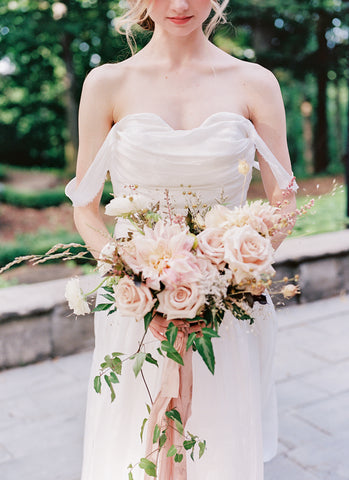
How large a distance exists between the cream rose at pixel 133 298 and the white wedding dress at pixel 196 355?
54 cm

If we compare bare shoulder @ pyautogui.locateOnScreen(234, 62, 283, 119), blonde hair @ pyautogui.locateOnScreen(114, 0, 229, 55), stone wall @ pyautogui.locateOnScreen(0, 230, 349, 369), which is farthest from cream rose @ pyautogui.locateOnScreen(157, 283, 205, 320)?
stone wall @ pyautogui.locateOnScreen(0, 230, 349, 369)

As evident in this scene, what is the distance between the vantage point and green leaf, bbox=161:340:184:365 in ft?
5.27

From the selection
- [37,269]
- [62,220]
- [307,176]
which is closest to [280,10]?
[307,176]

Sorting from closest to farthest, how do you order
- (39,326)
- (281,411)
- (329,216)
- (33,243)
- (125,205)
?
1. (125,205)
2. (281,411)
3. (39,326)
4. (33,243)
5. (329,216)

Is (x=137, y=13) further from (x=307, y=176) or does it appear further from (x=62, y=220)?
(x=307, y=176)

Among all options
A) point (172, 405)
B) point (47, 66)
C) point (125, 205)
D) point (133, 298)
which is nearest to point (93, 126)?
point (125, 205)

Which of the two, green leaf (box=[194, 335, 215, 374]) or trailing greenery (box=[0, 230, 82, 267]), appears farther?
trailing greenery (box=[0, 230, 82, 267])

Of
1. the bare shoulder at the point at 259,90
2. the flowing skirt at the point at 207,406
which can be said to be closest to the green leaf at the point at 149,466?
the flowing skirt at the point at 207,406

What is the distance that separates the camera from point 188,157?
1977 millimetres

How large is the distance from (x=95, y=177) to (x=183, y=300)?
79 cm

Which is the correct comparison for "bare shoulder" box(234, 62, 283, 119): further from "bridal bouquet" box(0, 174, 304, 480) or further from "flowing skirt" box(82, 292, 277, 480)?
"flowing skirt" box(82, 292, 277, 480)

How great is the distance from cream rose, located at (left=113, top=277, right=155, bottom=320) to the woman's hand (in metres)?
0.12

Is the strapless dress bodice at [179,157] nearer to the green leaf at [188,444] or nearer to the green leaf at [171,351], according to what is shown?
the green leaf at [171,351]

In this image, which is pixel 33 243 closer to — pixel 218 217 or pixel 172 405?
pixel 172 405
